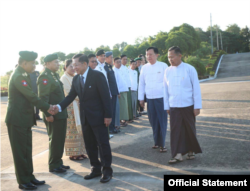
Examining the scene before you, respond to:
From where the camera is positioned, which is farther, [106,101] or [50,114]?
[50,114]

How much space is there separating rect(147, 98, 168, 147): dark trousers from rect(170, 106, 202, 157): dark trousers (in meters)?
0.86

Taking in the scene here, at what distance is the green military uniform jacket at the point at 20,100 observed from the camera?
4.40m

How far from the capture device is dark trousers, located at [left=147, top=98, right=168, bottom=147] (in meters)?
6.04

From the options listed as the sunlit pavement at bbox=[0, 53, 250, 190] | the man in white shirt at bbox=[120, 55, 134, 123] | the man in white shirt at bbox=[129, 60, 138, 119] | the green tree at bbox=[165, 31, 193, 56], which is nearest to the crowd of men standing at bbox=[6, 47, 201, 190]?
the sunlit pavement at bbox=[0, 53, 250, 190]

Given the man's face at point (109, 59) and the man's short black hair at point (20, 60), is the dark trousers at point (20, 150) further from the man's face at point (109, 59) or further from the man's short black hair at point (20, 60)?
the man's face at point (109, 59)

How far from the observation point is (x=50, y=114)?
16.1ft

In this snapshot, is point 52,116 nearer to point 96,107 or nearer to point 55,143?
point 55,143

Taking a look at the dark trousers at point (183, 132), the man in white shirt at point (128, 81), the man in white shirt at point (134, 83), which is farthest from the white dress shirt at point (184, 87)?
the man in white shirt at point (134, 83)

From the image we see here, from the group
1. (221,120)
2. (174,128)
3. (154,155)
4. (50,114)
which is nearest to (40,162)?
(50,114)

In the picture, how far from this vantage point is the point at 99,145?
4.61 meters

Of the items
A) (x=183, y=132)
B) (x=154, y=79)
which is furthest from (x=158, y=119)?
(x=183, y=132)

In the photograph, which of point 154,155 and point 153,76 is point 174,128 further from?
point 153,76

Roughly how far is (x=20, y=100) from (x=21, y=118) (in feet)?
0.96

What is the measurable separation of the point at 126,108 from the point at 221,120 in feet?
10.0
